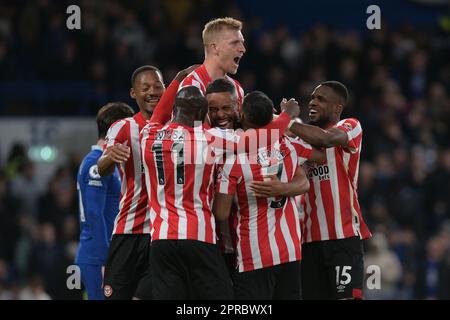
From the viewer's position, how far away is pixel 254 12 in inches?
673

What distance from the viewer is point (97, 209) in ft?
27.6

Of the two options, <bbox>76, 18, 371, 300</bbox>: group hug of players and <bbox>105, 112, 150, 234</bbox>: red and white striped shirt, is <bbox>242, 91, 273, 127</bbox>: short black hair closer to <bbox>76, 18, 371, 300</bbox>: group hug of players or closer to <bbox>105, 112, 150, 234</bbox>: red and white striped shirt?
<bbox>76, 18, 371, 300</bbox>: group hug of players

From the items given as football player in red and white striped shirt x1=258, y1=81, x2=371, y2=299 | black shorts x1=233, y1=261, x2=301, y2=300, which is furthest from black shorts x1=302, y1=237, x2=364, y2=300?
black shorts x1=233, y1=261, x2=301, y2=300

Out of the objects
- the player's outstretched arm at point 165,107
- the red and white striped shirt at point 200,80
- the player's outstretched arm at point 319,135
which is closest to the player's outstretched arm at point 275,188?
the player's outstretched arm at point 319,135

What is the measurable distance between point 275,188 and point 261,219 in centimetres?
24

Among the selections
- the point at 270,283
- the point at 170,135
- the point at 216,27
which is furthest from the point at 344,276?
the point at 216,27

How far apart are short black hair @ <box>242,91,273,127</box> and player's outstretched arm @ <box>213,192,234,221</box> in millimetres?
529

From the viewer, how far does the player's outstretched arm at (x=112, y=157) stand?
7.55 meters

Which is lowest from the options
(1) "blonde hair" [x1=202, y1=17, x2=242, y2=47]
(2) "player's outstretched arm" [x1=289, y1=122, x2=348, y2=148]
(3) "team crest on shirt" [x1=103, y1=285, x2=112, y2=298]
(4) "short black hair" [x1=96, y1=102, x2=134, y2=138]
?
(3) "team crest on shirt" [x1=103, y1=285, x2=112, y2=298]

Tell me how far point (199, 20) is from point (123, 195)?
814cm

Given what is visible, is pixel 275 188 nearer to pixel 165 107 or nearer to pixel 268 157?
pixel 268 157

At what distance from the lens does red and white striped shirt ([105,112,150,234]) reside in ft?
25.6
